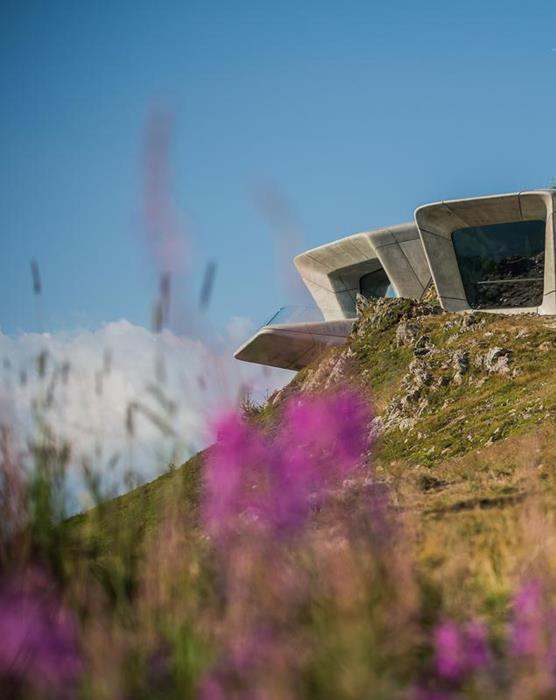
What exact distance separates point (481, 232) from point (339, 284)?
451 inches

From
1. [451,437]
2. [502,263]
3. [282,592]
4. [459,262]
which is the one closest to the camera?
[282,592]

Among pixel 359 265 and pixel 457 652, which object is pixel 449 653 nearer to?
pixel 457 652

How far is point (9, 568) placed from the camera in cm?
432

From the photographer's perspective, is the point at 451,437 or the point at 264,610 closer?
the point at 264,610

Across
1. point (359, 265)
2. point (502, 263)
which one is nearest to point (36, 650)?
point (502, 263)

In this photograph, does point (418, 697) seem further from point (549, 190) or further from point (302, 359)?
point (302, 359)

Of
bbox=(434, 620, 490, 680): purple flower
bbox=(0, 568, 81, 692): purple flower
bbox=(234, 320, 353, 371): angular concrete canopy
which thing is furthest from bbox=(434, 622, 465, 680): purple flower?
bbox=(234, 320, 353, 371): angular concrete canopy

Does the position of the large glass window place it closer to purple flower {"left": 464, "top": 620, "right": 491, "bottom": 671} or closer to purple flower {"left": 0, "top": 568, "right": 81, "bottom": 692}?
purple flower {"left": 464, "top": 620, "right": 491, "bottom": 671}

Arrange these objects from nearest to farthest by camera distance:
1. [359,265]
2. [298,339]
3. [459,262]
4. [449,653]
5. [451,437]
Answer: [449,653] → [451,437] → [459,262] → [298,339] → [359,265]

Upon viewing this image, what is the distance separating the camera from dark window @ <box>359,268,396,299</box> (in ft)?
153

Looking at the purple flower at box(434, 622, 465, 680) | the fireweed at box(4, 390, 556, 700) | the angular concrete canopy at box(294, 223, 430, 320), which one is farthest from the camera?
the angular concrete canopy at box(294, 223, 430, 320)

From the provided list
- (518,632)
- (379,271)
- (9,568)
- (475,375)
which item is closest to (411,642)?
(518,632)

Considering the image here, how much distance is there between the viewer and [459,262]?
37.9 meters

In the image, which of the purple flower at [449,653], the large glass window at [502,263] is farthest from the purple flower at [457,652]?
the large glass window at [502,263]
